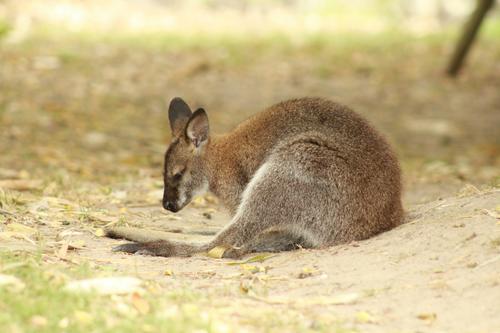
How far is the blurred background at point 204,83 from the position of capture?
9.49 metres

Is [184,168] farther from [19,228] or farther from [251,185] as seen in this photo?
[19,228]

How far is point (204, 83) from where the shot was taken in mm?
13805

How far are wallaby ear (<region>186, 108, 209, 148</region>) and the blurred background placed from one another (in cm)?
159

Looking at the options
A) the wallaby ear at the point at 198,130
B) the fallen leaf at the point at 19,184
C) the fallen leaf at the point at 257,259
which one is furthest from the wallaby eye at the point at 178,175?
the fallen leaf at the point at 19,184

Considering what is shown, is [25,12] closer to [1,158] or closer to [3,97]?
[3,97]

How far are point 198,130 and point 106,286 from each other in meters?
2.09

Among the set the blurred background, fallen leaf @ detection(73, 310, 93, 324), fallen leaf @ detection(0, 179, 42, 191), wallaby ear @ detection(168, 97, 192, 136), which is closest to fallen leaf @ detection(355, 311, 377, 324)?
fallen leaf @ detection(73, 310, 93, 324)

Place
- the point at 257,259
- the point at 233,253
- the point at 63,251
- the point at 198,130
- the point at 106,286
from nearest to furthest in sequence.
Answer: the point at 106,286, the point at 63,251, the point at 257,259, the point at 233,253, the point at 198,130

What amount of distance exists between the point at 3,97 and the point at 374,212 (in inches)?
298

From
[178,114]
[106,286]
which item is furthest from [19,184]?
[106,286]

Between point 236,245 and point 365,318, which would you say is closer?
point 365,318

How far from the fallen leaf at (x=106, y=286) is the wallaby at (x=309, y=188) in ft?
3.84

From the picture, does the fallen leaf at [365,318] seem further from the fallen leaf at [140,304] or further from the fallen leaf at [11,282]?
the fallen leaf at [11,282]

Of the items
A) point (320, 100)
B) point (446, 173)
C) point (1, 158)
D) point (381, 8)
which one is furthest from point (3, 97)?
point (381, 8)
